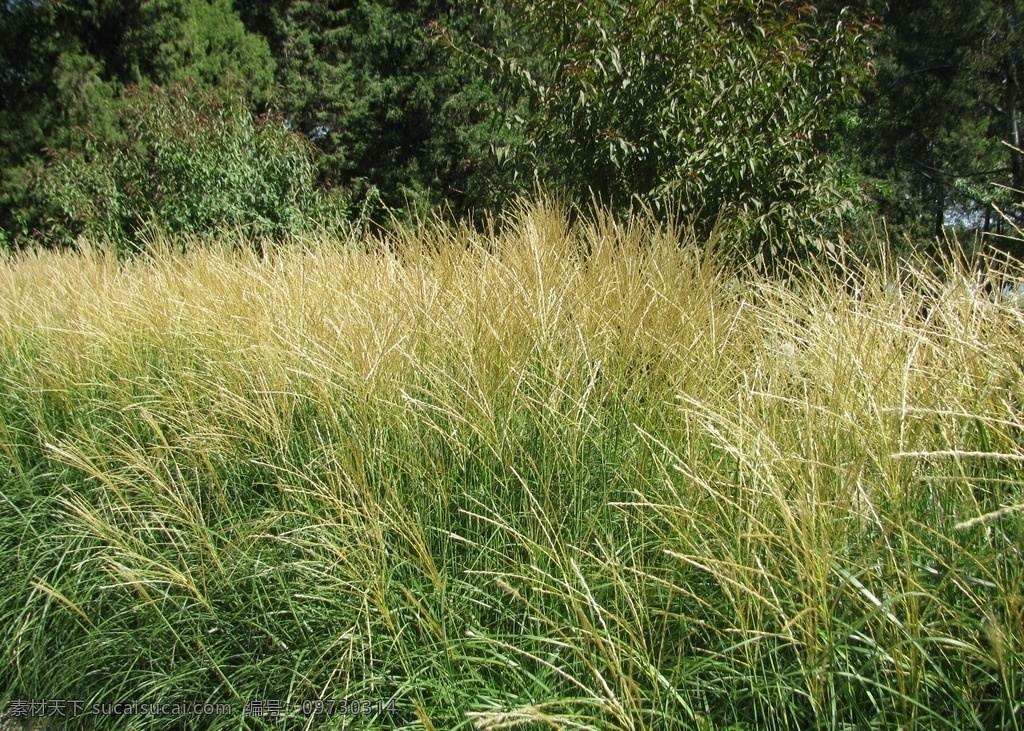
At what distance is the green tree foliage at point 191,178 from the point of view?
9289 millimetres

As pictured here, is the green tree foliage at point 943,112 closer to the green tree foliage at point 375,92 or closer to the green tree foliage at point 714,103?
the green tree foliage at point 714,103

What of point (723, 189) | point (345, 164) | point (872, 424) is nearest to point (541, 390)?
point (872, 424)

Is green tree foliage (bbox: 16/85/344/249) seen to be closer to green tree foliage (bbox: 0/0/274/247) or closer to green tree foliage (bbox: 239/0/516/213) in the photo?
green tree foliage (bbox: 0/0/274/247)

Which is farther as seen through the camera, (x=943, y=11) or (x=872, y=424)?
(x=943, y=11)

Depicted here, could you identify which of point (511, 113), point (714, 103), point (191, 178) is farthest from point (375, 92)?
point (714, 103)

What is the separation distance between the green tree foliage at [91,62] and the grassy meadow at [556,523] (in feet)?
48.9

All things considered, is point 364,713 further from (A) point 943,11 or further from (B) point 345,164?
(B) point 345,164

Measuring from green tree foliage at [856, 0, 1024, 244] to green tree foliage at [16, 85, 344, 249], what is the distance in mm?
10193

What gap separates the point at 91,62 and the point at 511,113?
43.2ft

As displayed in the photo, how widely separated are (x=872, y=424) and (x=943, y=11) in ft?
53.0

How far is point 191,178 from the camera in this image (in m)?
9.29

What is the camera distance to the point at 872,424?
188 centimetres

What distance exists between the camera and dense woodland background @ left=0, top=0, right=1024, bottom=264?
5.58 metres

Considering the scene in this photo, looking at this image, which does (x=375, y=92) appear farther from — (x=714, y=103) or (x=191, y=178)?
(x=714, y=103)
